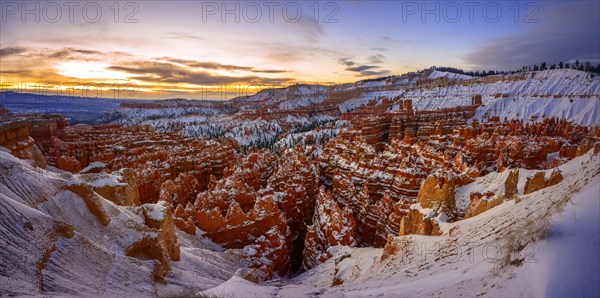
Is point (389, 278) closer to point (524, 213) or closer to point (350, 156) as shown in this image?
point (524, 213)

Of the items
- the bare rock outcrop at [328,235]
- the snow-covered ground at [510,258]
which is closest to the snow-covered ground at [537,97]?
the bare rock outcrop at [328,235]

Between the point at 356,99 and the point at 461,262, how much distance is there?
17808cm

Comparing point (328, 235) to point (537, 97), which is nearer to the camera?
point (328, 235)

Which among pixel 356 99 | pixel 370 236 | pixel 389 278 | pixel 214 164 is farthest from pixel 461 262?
pixel 356 99

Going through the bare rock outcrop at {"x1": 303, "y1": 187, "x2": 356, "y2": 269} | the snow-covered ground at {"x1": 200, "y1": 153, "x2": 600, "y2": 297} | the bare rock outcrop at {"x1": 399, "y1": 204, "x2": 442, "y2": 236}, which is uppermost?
the snow-covered ground at {"x1": 200, "y1": 153, "x2": 600, "y2": 297}

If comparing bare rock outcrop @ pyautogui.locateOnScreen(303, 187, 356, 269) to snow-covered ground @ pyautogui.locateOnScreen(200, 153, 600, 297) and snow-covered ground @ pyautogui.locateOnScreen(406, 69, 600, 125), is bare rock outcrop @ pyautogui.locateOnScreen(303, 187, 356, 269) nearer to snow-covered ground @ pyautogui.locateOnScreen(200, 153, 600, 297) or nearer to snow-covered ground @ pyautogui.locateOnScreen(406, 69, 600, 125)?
snow-covered ground @ pyautogui.locateOnScreen(200, 153, 600, 297)

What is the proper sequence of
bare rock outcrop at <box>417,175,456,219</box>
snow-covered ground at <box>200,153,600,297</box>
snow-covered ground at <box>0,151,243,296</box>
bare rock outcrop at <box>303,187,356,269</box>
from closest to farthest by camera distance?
snow-covered ground at <box>200,153,600,297</box> < snow-covered ground at <box>0,151,243,296</box> < bare rock outcrop at <box>417,175,456,219</box> < bare rock outcrop at <box>303,187,356,269</box>

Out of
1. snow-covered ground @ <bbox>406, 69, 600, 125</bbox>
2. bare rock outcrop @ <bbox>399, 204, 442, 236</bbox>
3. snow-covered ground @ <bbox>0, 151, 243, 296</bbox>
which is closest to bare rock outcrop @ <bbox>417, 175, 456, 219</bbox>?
bare rock outcrop @ <bbox>399, 204, 442, 236</bbox>

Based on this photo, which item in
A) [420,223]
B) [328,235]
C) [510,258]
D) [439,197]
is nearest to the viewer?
[510,258]

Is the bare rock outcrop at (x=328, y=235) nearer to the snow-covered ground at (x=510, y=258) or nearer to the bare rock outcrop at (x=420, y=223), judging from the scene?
the bare rock outcrop at (x=420, y=223)

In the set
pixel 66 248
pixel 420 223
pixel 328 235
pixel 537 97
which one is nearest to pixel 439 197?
pixel 420 223

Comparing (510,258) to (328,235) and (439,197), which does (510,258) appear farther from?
(328,235)

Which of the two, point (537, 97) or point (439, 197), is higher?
point (537, 97)

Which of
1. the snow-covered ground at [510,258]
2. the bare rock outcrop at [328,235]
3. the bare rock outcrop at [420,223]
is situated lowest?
the bare rock outcrop at [328,235]
